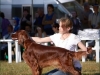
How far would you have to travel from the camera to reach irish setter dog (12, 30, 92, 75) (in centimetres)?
616

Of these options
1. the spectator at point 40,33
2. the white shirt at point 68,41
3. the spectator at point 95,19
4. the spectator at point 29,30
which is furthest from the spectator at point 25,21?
the white shirt at point 68,41

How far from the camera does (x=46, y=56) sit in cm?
630

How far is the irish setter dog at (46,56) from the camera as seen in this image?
616 centimetres

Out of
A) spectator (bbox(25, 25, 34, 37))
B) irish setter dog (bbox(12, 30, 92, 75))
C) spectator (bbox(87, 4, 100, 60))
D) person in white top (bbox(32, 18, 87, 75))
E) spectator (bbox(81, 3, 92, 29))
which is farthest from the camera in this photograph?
spectator (bbox(81, 3, 92, 29))

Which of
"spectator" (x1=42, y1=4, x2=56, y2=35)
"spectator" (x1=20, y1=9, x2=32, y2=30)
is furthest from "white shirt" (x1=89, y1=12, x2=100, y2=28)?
"spectator" (x1=20, y1=9, x2=32, y2=30)

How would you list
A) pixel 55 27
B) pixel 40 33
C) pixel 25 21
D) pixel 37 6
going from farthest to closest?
pixel 37 6 < pixel 25 21 < pixel 40 33 < pixel 55 27

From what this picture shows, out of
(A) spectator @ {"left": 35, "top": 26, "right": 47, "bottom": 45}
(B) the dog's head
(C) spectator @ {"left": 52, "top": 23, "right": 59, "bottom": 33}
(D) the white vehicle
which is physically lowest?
(A) spectator @ {"left": 35, "top": 26, "right": 47, "bottom": 45}

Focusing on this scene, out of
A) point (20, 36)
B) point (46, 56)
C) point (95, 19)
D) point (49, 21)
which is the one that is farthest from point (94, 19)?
point (46, 56)

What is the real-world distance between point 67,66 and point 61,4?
8423 millimetres

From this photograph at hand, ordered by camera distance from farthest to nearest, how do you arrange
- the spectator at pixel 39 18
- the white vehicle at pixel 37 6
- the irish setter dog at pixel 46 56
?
the white vehicle at pixel 37 6, the spectator at pixel 39 18, the irish setter dog at pixel 46 56

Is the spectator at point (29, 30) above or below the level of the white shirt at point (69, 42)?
below

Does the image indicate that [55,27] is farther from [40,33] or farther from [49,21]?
[49,21]

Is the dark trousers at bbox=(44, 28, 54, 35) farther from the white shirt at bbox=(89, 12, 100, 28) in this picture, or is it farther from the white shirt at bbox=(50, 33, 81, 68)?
the white shirt at bbox=(50, 33, 81, 68)

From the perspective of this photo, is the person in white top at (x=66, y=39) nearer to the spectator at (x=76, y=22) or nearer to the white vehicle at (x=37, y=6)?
the spectator at (x=76, y=22)
